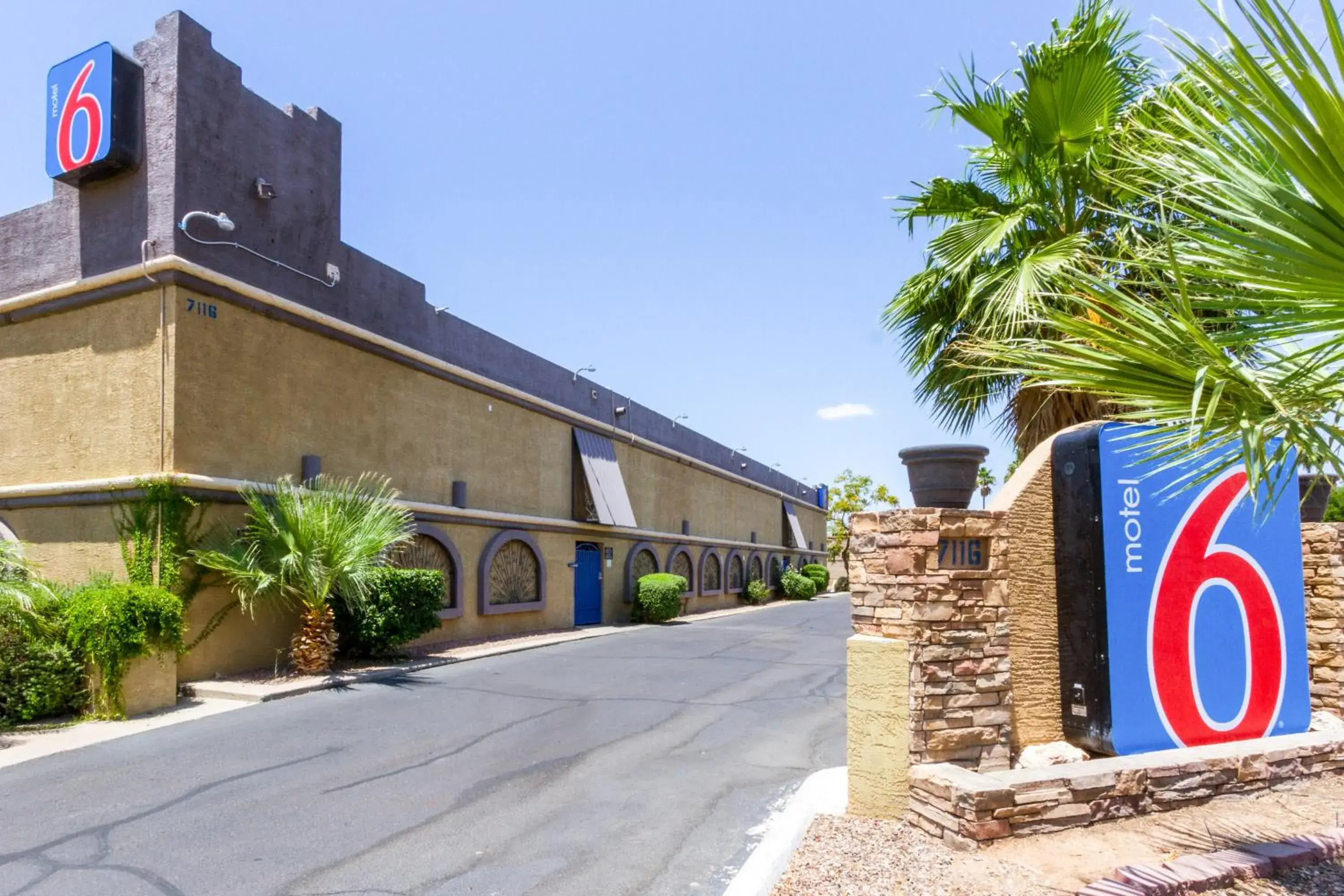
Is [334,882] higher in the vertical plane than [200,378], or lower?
lower

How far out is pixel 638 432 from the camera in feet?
88.3

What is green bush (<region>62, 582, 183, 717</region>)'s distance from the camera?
31.1 ft

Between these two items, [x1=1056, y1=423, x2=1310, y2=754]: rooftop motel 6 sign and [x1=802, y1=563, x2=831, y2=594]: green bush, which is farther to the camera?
[x1=802, y1=563, x2=831, y2=594]: green bush

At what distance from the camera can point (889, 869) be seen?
470 centimetres

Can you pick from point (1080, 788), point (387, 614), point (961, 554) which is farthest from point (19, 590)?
point (1080, 788)

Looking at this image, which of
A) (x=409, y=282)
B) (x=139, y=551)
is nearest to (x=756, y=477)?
(x=409, y=282)

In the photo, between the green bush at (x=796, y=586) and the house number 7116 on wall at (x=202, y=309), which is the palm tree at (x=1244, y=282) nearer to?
the house number 7116 on wall at (x=202, y=309)

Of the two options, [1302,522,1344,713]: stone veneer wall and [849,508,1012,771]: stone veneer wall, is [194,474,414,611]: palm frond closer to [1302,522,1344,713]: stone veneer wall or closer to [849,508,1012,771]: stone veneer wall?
[849,508,1012,771]: stone veneer wall

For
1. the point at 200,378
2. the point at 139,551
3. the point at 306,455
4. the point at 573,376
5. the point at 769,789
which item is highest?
the point at 573,376

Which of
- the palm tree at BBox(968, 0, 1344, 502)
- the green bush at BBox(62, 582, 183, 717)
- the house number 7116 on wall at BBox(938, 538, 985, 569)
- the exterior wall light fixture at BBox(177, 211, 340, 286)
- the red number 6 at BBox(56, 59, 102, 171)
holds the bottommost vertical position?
the green bush at BBox(62, 582, 183, 717)

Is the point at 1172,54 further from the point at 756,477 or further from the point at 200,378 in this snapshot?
Answer: the point at 756,477

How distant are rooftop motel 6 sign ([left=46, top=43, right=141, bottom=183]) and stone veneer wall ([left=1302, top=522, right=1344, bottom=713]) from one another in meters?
14.6

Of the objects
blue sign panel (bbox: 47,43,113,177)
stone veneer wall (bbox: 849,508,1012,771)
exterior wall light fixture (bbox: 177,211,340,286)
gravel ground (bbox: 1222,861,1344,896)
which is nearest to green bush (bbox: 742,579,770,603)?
exterior wall light fixture (bbox: 177,211,340,286)

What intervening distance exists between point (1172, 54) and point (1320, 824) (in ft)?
15.6
